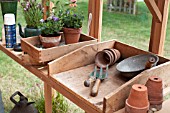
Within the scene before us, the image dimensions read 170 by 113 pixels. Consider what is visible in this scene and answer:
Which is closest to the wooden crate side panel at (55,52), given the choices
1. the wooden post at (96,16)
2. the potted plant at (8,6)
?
the wooden post at (96,16)

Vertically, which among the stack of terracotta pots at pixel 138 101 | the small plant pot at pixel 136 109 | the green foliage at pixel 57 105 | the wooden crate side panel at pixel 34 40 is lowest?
the green foliage at pixel 57 105

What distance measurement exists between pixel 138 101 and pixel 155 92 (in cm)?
13

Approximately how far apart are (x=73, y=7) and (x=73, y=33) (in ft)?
0.83

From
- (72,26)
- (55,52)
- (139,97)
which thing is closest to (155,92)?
(139,97)

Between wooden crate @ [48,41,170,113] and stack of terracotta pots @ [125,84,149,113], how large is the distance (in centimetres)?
9

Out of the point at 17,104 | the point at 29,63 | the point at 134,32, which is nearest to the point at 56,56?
the point at 29,63

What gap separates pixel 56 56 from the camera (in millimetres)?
1542

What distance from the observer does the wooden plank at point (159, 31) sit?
4.83ft

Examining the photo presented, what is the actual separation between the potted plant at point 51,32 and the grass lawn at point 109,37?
430 mm

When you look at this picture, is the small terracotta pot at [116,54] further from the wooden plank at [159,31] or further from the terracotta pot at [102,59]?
the wooden plank at [159,31]

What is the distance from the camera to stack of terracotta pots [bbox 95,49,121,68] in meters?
1.52

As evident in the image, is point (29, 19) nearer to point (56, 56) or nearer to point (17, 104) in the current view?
point (56, 56)

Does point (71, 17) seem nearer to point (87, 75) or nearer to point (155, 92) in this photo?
point (87, 75)

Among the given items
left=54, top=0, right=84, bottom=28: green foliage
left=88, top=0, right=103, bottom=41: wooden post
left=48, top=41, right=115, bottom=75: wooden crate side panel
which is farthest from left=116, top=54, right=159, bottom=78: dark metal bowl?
left=88, top=0, right=103, bottom=41: wooden post
